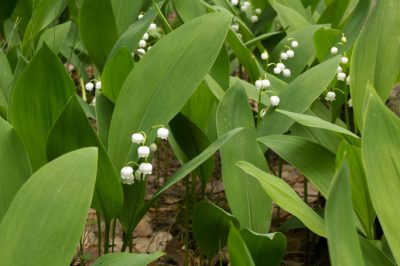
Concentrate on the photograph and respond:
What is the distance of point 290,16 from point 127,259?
54.2 inches

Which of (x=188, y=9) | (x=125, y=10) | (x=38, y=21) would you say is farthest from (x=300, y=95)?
(x=38, y=21)

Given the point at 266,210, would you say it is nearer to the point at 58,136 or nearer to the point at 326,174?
the point at 326,174

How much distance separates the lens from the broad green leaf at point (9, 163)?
4.99ft

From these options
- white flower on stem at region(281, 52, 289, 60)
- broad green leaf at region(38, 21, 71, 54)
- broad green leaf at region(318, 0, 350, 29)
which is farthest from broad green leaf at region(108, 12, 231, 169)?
broad green leaf at region(318, 0, 350, 29)

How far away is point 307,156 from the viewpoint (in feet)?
5.91

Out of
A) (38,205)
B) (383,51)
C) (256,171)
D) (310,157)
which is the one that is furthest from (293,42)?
(38,205)

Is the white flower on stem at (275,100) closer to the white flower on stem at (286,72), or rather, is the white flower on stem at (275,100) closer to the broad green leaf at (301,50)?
the white flower on stem at (286,72)

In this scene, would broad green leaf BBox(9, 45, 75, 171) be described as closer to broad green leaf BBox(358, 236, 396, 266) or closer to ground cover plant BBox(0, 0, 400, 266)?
ground cover plant BBox(0, 0, 400, 266)

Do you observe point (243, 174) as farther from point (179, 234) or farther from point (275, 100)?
point (179, 234)

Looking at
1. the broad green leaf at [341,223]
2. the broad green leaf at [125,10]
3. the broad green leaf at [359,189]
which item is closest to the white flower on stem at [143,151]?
the broad green leaf at [359,189]

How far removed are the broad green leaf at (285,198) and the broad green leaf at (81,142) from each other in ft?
0.87

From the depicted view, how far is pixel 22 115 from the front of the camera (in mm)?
1722

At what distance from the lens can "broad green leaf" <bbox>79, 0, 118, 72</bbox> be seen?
2215 millimetres

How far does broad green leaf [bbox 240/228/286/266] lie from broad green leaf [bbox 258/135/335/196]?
0.65 feet
